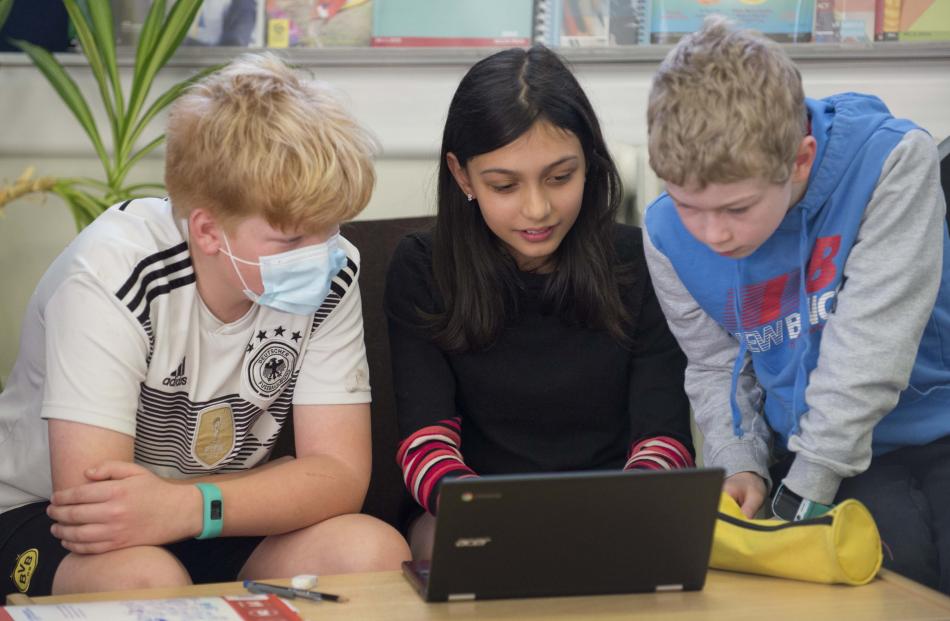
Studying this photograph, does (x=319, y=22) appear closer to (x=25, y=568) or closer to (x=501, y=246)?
(x=501, y=246)

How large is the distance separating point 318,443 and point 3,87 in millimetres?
1285

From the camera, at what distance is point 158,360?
1.52 m

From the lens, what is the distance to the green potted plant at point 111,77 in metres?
2.20

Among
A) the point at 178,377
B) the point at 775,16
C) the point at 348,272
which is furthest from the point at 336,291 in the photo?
the point at 775,16

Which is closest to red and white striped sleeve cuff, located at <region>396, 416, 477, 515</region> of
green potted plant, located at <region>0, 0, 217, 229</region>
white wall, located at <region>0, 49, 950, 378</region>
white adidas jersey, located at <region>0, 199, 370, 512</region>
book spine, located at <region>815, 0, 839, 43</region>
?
white adidas jersey, located at <region>0, 199, 370, 512</region>

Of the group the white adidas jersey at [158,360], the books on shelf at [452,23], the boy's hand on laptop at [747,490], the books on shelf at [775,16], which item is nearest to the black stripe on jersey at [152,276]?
the white adidas jersey at [158,360]

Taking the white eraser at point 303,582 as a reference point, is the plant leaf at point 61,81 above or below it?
above

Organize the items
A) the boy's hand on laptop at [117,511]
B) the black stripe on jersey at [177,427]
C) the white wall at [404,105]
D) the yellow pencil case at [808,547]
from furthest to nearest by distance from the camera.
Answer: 1. the white wall at [404,105]
2. the black stripe on jersey at [177,427]
3. the boy's hand on laptop at [117,511]
4. the yellow pencil case at [808,547]

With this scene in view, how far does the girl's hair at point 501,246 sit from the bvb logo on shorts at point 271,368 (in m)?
0.26

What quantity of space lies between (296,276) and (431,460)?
0.36 metres

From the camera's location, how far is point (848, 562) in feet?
4.13

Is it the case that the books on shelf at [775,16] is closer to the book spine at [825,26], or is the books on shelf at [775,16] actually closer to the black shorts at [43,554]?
the book spine at [825,26]

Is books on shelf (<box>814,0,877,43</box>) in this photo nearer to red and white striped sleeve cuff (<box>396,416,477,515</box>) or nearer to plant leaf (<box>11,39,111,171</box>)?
red and white striped sleeve cuff (<box>396,416,477,515</box>)

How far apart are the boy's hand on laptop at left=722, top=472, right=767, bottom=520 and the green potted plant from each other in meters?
1.32
